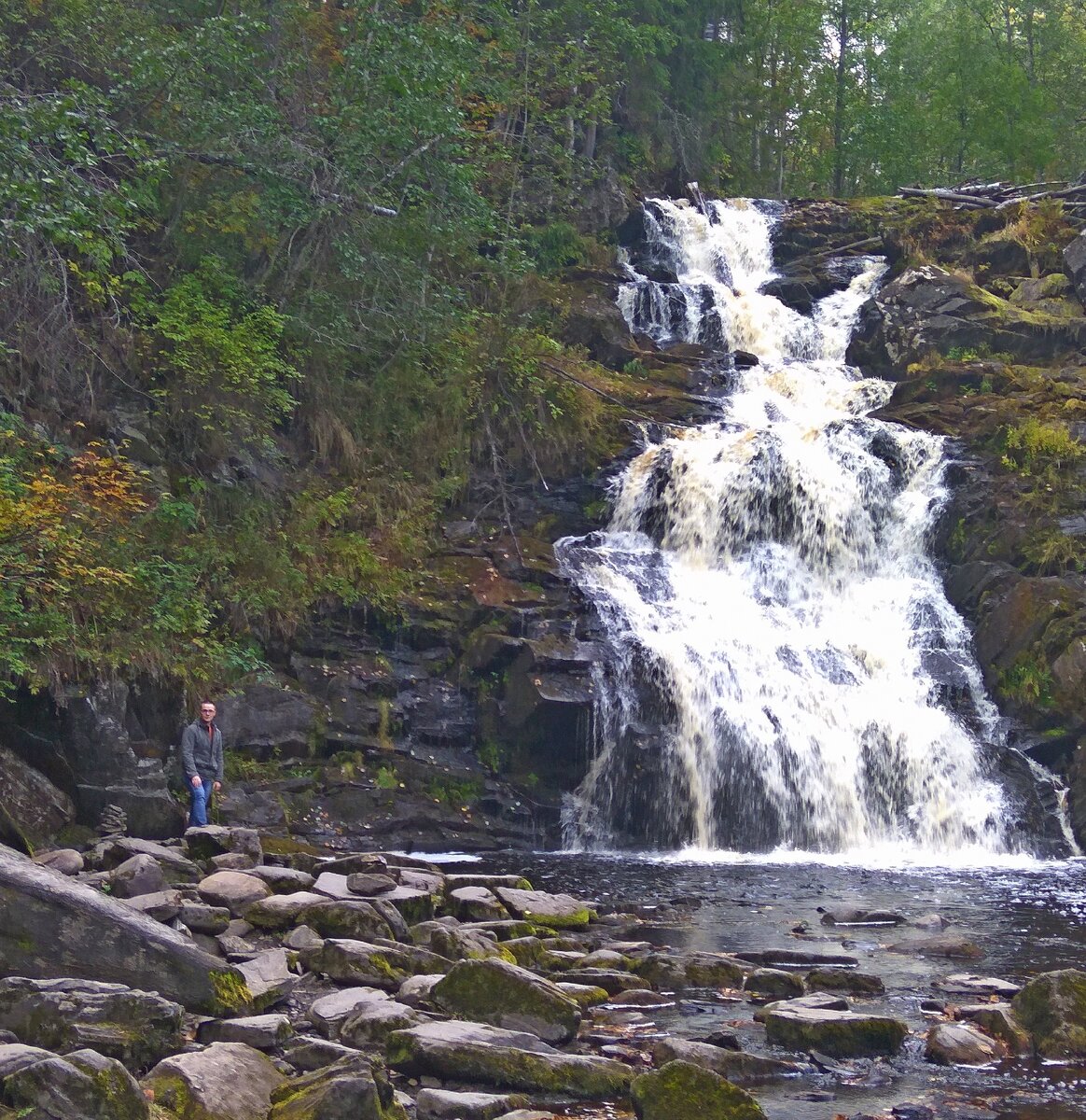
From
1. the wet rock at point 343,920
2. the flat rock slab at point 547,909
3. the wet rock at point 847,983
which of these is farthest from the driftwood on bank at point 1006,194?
the wet rock at point 343,920

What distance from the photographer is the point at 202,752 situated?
1358 cm

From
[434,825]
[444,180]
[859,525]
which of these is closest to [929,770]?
[859,525]

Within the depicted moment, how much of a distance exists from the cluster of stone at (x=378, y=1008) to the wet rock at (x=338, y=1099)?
12 mm

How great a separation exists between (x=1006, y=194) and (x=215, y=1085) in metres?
33.8

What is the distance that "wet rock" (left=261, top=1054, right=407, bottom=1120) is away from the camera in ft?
17.0

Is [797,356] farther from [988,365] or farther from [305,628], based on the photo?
[305,628]

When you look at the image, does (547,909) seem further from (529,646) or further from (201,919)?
(529,646)

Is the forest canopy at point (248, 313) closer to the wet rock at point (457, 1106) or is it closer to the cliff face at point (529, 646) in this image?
the cliff face at point (529, 646)

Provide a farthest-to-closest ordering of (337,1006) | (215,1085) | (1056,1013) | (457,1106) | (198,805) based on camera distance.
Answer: (198,805), (1056,1013), (337,1006), (457,1106), (215,1085)

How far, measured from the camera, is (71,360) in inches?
682

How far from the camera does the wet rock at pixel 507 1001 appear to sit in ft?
23.1

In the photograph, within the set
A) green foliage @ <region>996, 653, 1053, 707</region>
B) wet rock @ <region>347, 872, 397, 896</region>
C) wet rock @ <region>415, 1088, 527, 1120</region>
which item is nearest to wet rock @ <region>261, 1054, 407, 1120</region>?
wet rock @ <region>415, 1088, 527, 1120</region>

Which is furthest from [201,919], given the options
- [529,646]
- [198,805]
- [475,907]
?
[529,646]

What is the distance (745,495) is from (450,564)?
600 centimetres
